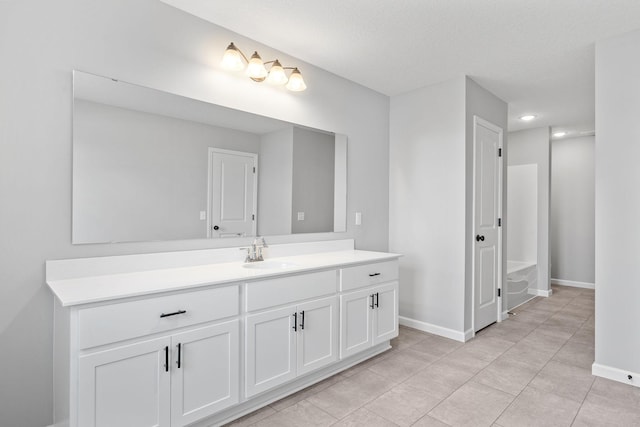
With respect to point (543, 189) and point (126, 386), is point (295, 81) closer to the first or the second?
point (126, 386)

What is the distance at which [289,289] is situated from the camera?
2.17 m

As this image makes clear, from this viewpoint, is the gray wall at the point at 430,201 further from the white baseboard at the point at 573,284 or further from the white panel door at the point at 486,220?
the white baseboard at the point at 573,284

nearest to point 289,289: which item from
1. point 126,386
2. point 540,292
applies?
point 126,386

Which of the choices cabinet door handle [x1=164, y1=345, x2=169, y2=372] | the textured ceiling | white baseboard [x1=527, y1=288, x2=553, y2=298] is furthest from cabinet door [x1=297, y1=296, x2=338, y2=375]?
white baseboard [x1=527, y1=288, x2=553, y2=298]

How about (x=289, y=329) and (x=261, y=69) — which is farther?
(x=261, y=69)

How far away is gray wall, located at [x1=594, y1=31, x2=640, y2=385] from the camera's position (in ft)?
7.92

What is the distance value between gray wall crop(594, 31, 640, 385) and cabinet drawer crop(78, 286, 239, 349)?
259 cm

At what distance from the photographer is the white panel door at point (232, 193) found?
2.40 metres

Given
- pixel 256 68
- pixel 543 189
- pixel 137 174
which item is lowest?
pixel 137 174

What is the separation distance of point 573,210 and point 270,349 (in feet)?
18.6

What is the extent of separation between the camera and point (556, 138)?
5.73 meters

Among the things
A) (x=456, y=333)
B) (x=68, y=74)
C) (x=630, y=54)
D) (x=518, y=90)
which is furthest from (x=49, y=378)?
(x=518, y=90)

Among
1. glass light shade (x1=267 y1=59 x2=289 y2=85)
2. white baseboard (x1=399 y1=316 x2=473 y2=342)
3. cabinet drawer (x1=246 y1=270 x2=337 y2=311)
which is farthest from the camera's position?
white baseboard (x1=399 y1=316 x2=473 y2=342)

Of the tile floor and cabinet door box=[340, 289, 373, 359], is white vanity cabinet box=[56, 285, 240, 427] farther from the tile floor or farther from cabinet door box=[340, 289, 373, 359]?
cabinet door box=[340, 289, 373, 359]
